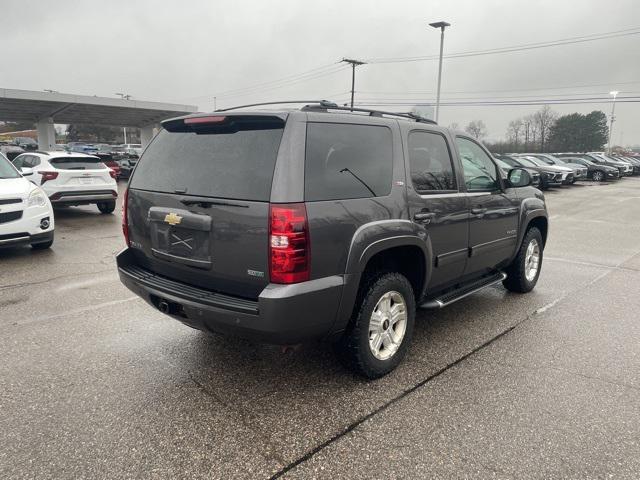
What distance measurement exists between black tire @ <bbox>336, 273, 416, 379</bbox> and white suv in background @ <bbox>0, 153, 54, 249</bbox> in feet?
18.4

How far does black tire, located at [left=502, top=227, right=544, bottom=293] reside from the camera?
5251 millimetres

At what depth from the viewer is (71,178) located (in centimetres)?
1021

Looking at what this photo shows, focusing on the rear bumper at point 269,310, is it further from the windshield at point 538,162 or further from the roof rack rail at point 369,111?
the windshield at point 538,162

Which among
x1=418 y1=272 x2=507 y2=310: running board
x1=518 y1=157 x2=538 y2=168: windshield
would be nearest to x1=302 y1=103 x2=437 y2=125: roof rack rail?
x1=418 y1=272 x2=507 y2=310: running board

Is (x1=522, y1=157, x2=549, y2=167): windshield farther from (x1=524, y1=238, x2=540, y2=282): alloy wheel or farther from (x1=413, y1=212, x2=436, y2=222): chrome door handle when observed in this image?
(x1=413, y1=212, x2=436, y2=222): chrome door handle

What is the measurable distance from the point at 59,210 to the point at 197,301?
11.6m

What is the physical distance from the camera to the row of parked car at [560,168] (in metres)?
21.2

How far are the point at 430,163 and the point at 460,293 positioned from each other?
48.1 inches

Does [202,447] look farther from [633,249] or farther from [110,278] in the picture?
[633,249]

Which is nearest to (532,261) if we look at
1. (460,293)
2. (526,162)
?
(460,293)

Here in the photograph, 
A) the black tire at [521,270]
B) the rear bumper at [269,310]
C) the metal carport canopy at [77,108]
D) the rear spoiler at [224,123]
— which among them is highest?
the metal carport canopy at [77,108]

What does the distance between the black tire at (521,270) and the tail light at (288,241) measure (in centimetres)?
346

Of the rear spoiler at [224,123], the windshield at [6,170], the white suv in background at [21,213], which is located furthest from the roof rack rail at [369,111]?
the windshield at [6,170]

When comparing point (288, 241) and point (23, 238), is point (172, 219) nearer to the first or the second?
point (288, 241)
